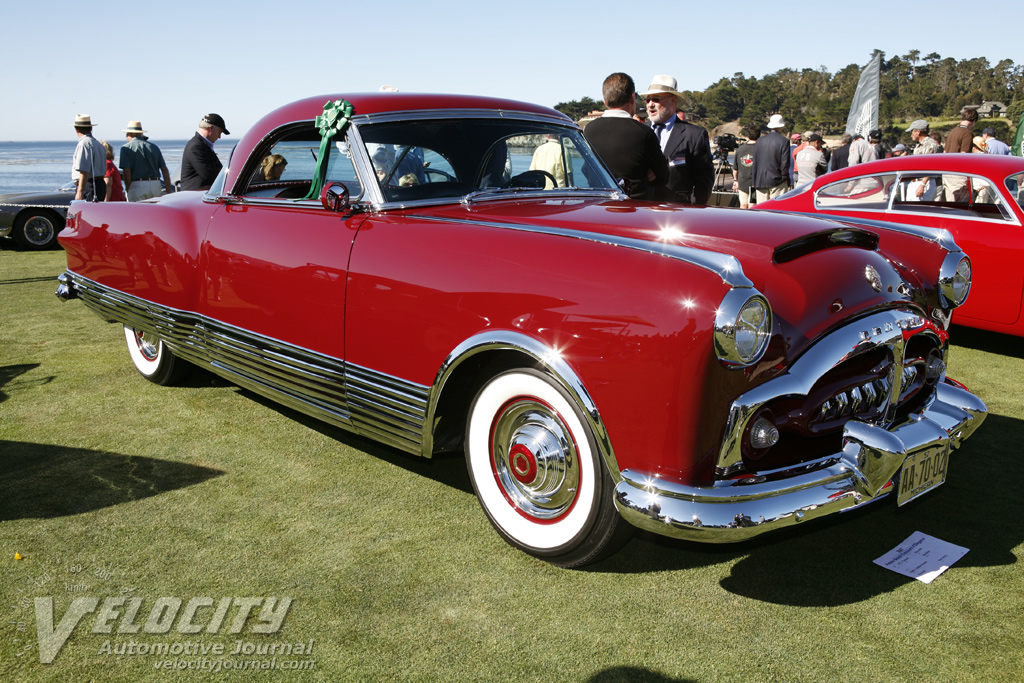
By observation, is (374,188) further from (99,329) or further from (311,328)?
(99,329)

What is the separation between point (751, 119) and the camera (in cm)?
10862

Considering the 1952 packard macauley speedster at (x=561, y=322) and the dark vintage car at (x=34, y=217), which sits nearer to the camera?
the 1952 packard macauley speedster at (x=561, y=322)

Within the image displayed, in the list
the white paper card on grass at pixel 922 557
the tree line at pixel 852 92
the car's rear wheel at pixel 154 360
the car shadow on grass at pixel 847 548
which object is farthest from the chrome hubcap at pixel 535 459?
the tree line at pixel 852 92

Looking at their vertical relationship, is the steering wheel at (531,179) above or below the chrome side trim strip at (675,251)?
above

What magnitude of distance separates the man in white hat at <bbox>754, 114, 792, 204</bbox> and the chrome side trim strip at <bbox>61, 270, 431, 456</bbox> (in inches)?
287

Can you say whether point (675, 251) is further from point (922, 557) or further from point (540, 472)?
point (922, 557)

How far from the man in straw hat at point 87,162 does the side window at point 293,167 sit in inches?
227

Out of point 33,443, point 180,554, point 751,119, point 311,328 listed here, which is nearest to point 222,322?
point 311,328

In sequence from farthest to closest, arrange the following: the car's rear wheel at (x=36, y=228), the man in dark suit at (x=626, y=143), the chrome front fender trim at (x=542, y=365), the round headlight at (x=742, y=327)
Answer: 1. the car's rear wheel at (x=36, y=228)
2. the man in dark suit at (x=626, y=143)
3. the chrome front fender trim at (x=542, y=365)
4. the round headlight at (x=742, y=327)

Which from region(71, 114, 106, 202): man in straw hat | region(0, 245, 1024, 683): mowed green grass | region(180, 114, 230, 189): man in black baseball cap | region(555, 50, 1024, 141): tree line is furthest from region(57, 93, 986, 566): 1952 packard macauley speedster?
region(555, 50, 1024, 141): tree line

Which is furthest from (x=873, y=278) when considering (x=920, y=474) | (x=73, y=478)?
(x=73, y=478)

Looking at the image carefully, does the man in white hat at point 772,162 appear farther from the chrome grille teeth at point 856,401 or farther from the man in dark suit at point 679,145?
the chrome grille teeth at point 856,401

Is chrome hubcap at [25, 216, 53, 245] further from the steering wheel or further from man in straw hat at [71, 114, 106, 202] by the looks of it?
the steering wheel

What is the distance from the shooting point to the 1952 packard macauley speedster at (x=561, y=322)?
2170 mm
